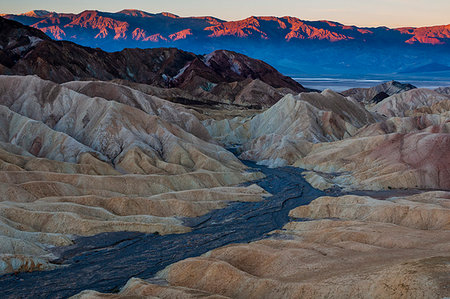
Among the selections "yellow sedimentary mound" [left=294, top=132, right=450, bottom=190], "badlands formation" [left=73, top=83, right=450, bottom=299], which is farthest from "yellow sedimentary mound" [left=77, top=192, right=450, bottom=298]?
"yellow sedimentary mound" [left=294, top=132, right=450, bottom=190]

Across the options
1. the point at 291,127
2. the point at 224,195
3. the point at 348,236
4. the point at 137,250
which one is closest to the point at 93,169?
the point at 224,195

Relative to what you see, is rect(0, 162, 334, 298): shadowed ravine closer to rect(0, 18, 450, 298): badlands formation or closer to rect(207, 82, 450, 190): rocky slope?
rect(0, 18, 450, 298): badlands formation

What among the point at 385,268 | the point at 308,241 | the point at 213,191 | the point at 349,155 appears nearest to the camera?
the point at 385,268

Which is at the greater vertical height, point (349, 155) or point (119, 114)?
point (119, 114)

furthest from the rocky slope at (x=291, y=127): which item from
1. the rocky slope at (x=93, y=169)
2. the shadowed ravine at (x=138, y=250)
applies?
the shadowed ravine at (x=138, y=250)

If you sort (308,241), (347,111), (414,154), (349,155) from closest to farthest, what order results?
(308,241) < (414,154) < (349,155) < (347,111)

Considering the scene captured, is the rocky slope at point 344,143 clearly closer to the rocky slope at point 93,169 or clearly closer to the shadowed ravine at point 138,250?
the rocky slope at point 93,169

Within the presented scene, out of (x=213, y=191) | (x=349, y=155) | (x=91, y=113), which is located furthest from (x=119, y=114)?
(x=349, y=155)

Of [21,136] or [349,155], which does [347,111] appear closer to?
[349,155]
